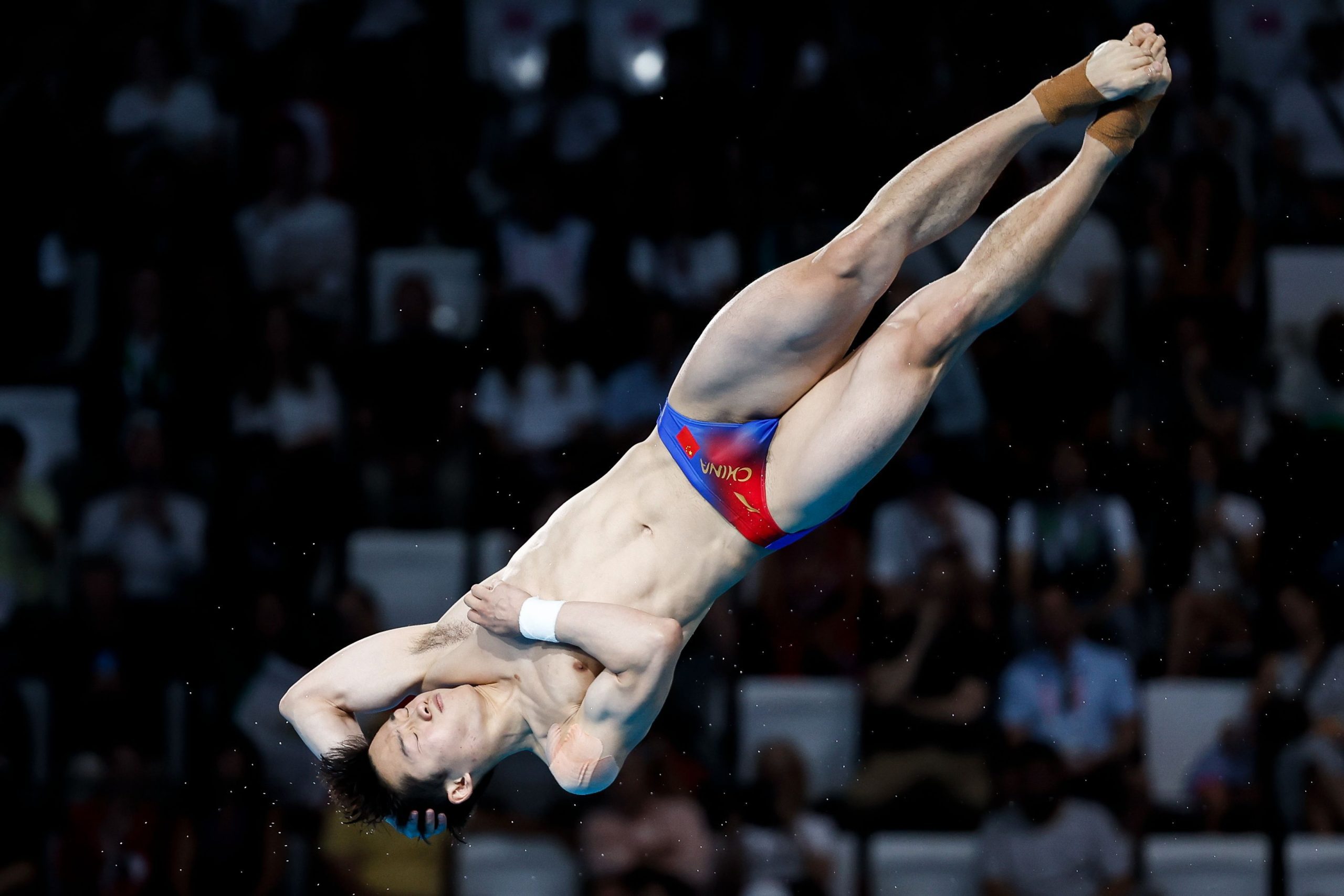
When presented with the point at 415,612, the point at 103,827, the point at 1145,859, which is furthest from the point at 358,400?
the point at 1145,859

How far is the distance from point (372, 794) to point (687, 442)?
4.37ft

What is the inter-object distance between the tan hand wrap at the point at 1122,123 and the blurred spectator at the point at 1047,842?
336cm

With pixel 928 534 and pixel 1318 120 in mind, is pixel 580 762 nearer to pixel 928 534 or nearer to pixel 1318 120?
pixel 928 534

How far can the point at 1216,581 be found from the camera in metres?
7.21

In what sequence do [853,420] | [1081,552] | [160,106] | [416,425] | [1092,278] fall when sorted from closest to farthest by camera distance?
[853,420], [1081,552], [416,425], [1092,278], [160,106]

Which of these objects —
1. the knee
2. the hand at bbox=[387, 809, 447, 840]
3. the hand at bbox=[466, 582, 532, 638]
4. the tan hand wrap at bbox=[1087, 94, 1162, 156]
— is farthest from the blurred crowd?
the tan hand wrap at bbox=[1087, 94, 1162, 156]

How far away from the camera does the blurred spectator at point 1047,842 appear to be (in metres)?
6.69

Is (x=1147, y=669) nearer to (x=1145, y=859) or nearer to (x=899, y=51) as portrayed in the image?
(x=1145, y=859)

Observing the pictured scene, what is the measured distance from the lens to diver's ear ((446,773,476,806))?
4328mm

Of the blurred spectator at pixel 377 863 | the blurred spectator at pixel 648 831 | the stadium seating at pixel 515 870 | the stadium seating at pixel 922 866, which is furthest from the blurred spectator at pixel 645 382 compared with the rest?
the stadium seating at pixel 922 866

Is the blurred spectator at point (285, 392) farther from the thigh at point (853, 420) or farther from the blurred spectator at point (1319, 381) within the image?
the blurred spectator at point (1319, 381)

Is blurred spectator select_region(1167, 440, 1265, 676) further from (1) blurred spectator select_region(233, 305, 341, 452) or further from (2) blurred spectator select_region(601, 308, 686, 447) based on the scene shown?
(1) blurred spectator select_region(233, 305, 341, 452)

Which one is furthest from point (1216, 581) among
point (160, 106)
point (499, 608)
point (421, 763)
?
point (160, 106)

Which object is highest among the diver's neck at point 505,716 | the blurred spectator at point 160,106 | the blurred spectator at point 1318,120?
the blurred spectator at point 160,106
